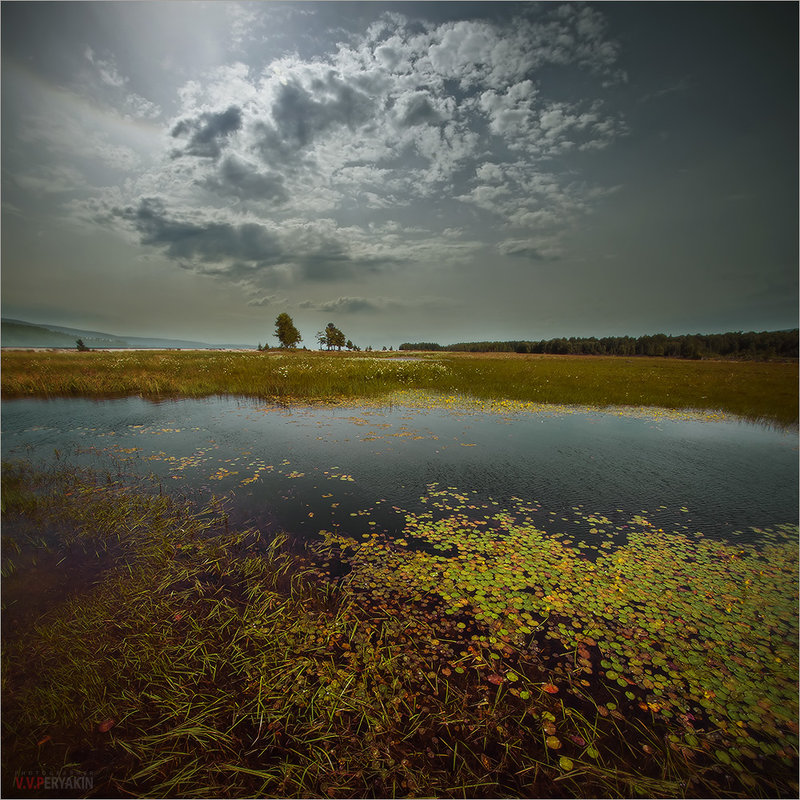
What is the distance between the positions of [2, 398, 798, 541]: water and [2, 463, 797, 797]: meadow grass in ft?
6.69

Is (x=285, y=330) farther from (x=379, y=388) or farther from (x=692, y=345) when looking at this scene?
(x=692, y=345)

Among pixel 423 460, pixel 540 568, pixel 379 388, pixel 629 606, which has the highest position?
pixel 379 388

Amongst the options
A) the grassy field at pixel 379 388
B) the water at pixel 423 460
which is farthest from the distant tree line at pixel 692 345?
the water at pixel 423 460

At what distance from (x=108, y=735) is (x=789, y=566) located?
943 centimetres

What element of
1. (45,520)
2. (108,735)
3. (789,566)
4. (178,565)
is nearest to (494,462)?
(789,566)

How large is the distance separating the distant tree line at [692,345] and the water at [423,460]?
268 feet

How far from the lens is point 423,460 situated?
913cm

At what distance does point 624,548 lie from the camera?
18.0ft

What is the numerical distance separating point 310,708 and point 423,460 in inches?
257

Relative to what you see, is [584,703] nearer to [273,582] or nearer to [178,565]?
[273,582]

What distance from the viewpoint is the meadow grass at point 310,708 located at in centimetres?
247

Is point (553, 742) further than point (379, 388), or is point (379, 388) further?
point (379, 388)

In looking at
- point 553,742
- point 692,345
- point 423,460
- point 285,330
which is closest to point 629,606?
point 553,742

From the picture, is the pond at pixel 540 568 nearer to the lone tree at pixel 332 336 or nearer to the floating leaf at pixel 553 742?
the floating leaf at pixel 553 742
